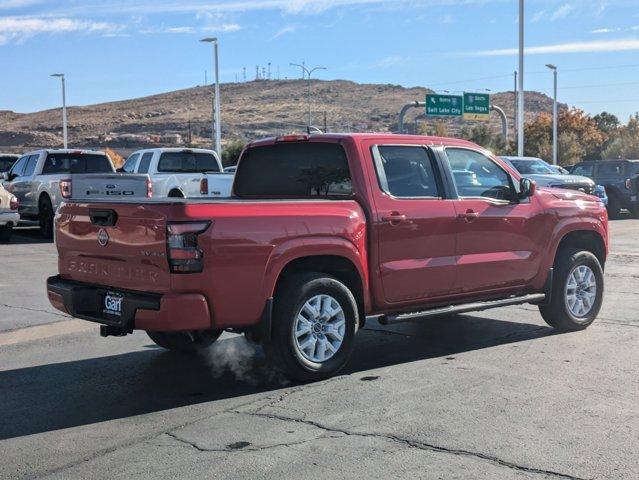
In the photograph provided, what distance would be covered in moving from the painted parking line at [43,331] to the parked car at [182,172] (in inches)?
343

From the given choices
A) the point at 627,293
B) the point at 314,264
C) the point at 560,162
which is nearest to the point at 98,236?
the point at 314,264

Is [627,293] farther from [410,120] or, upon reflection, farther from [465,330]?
[410,120]

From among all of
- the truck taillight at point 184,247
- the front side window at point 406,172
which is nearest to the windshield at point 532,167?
the front side window at point 406,172

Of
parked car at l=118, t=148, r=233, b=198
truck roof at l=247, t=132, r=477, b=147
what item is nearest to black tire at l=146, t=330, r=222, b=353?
truck roof at l=247, t=132, r=477, b=147

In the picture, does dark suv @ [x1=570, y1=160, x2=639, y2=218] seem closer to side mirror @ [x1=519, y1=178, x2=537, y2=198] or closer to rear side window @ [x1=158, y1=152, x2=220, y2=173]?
rear side window @ [x1=158, y1=152, x2=220, y2=173]

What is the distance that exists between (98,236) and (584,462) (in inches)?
151

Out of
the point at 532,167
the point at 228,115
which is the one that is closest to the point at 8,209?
the point at 532,167

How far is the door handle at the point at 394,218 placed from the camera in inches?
258

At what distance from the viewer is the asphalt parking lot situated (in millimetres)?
4484

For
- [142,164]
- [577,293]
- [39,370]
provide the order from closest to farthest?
[39,370], [577,293], [142,164]

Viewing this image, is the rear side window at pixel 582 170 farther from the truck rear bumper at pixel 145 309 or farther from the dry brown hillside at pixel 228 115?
the dry brown hillside at pixel 228 115

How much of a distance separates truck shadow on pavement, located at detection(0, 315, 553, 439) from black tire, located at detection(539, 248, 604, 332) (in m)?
0.18

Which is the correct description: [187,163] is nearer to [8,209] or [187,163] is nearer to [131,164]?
[131,164]

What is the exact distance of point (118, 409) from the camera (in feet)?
18.5
